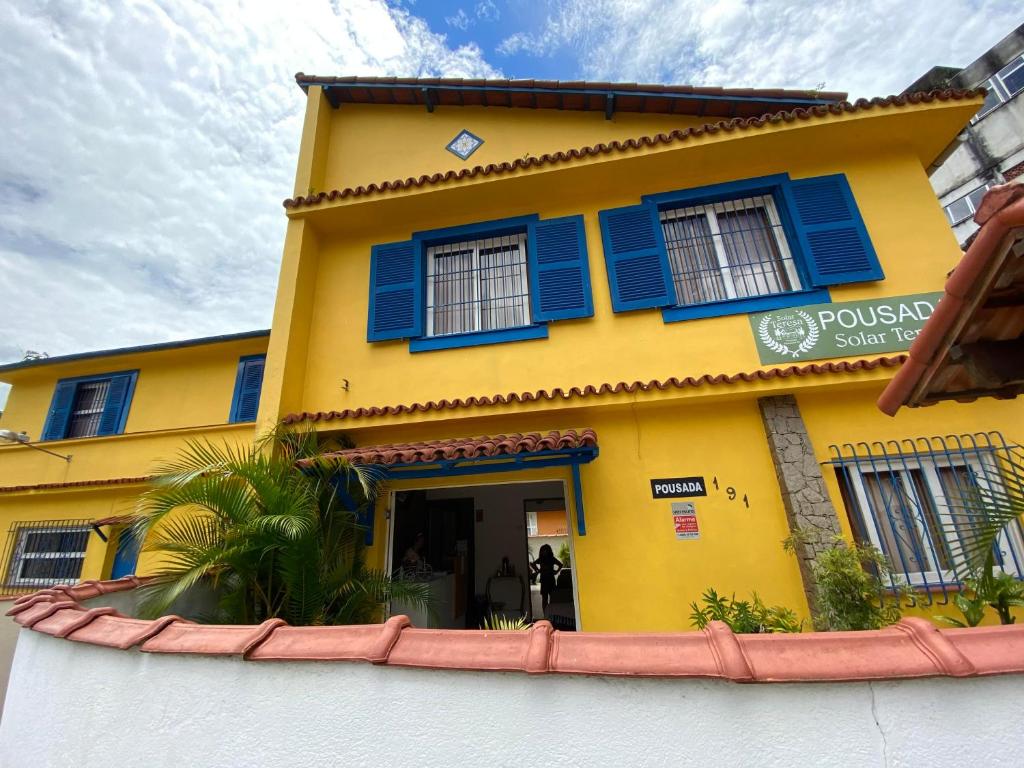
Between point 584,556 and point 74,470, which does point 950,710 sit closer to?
point 584,556

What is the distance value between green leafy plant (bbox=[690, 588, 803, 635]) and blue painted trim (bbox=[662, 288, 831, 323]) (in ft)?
10.3

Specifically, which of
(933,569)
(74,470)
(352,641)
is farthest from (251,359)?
(933,569)

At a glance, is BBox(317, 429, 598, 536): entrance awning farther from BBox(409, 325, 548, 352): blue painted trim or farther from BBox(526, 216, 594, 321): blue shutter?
BBox(526, 216, 594, 321): blue shutter

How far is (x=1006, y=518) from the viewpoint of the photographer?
7.77 ft

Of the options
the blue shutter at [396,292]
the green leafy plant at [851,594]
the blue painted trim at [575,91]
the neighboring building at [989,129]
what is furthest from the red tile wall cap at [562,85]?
the neighboring building at [989,129]

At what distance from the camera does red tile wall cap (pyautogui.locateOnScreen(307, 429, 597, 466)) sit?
4387 millimetres

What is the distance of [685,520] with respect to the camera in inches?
191

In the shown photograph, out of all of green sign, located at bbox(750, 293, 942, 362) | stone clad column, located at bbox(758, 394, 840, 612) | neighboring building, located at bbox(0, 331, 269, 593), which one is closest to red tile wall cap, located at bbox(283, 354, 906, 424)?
green sign, located at bbox(750, 293, 942, 362)

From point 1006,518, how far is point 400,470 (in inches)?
194

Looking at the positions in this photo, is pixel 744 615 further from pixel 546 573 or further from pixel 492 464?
pixel 546 573

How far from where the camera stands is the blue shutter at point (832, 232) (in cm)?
533

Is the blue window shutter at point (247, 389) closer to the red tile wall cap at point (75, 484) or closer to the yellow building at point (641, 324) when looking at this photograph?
the yellow building at point (641, 324)

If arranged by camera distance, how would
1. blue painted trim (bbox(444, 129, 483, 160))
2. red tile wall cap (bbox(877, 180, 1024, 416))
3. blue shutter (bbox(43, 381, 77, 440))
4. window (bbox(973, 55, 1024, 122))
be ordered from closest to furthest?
1. red tile wall cap (bbox(877, 180, 1024, 416))
2. blue painted trim (bbox(444, 129, 483, 160))
3. blue shutter (bbox(43, 381, 77, 440))
4. window (bbox(973, 55, 1024, 122))

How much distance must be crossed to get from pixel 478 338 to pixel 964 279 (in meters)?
4.71
